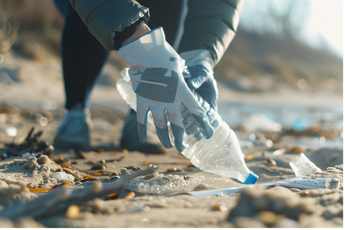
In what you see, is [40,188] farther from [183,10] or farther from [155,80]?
[183,10]

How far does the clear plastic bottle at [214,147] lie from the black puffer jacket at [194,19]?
314 mm

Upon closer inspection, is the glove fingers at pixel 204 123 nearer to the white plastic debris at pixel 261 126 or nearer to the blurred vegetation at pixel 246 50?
the white plastic debris at pixel 261 126

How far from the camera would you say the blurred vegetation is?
1058cm

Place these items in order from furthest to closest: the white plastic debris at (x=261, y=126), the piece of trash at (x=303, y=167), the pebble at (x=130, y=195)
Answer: the white plastic debris at (x=261, y=126), the piece of trash at (x=303, y=167), the pebble at (x=130, y=195)

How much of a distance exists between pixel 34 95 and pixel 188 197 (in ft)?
22.9

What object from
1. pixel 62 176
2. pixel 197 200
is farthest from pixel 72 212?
pixel 62 176

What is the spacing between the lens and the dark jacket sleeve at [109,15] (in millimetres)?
1378

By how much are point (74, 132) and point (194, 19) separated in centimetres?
152

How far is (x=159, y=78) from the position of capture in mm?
1409

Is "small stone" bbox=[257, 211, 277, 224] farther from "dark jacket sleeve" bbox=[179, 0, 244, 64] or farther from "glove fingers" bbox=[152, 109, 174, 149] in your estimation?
"dark jacket sleeve" bbox=[179, 0, 244, 64]

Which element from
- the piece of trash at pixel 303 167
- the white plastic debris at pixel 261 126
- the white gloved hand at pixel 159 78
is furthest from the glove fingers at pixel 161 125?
the white plastic debris at pixel 261 126

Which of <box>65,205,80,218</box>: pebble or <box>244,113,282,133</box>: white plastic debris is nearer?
<box>65,205,80,218</box>: pebble

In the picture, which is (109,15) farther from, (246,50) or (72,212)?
(246,50)

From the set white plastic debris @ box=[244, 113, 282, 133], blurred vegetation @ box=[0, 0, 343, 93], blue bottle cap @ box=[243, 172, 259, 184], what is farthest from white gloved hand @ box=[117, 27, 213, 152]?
blurred vegetation @ box=[0, 0, 343, 93]
